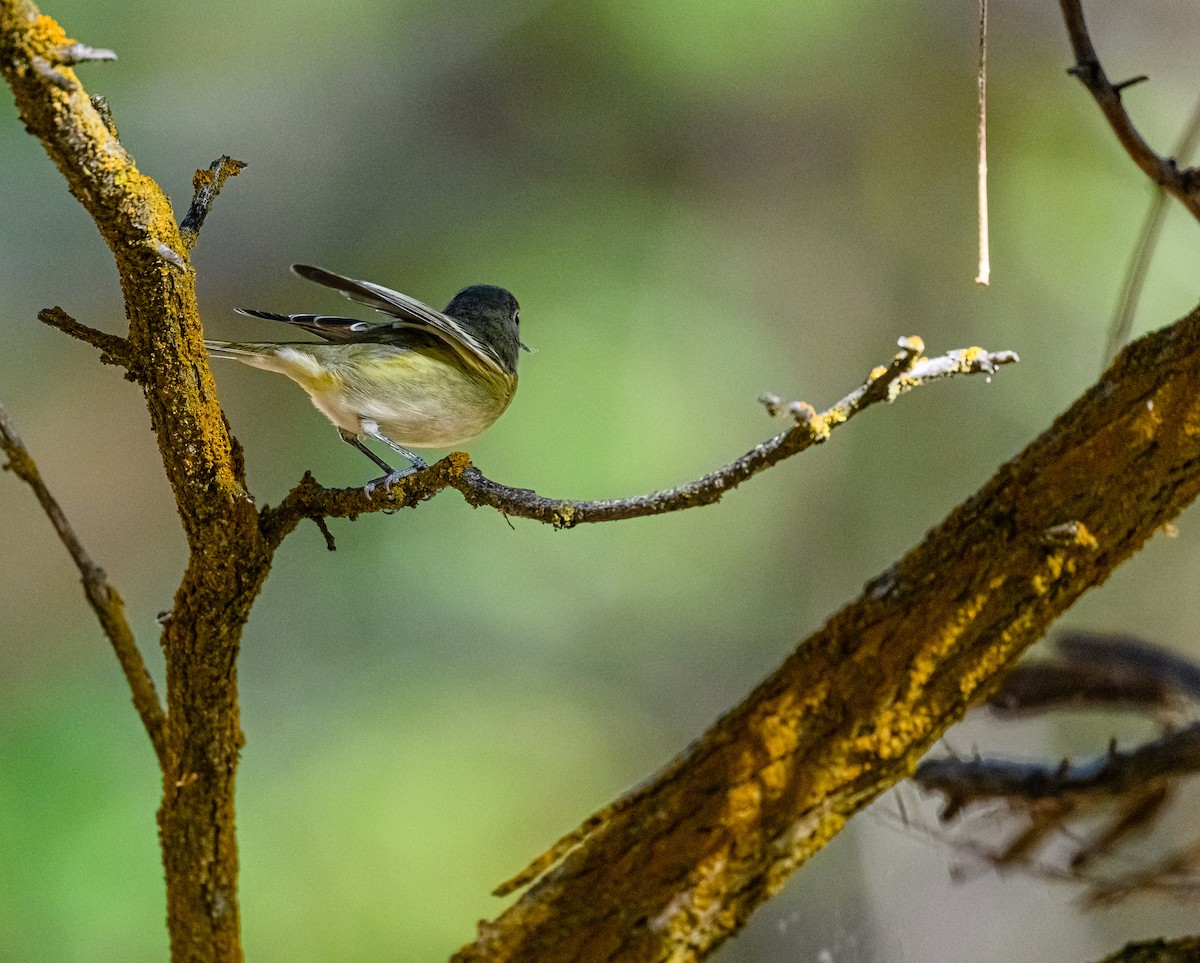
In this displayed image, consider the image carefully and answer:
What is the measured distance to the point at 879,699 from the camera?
89 cm

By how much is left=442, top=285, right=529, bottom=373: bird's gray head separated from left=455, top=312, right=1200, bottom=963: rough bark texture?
41 centimetres

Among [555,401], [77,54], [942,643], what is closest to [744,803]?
[942,643]

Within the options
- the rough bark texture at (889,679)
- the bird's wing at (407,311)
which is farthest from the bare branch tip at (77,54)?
the rough bark texture at (889,679)

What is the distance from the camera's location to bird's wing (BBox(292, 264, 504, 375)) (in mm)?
663

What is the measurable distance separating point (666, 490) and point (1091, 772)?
732 millimetres

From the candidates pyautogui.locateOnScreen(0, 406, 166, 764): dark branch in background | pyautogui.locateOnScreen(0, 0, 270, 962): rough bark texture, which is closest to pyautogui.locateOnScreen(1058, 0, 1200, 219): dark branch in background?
pyautogui.locateOnScreen(0, 0, 270, 962): rough bark texture

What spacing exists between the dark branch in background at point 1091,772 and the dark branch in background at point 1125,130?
1.70 feet

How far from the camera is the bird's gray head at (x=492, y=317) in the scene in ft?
3.47

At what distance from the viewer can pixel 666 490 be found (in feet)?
2.31

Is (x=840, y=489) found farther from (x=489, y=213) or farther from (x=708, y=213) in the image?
(x=489, y=213)

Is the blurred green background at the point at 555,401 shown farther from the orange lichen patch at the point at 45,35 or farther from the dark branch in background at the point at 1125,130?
the orange lichen patch at the point at 45,35

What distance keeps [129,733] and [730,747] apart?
1.38m

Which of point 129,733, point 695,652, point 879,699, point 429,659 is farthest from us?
point 695,652

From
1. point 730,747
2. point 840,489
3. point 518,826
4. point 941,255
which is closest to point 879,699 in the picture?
point 730,747
